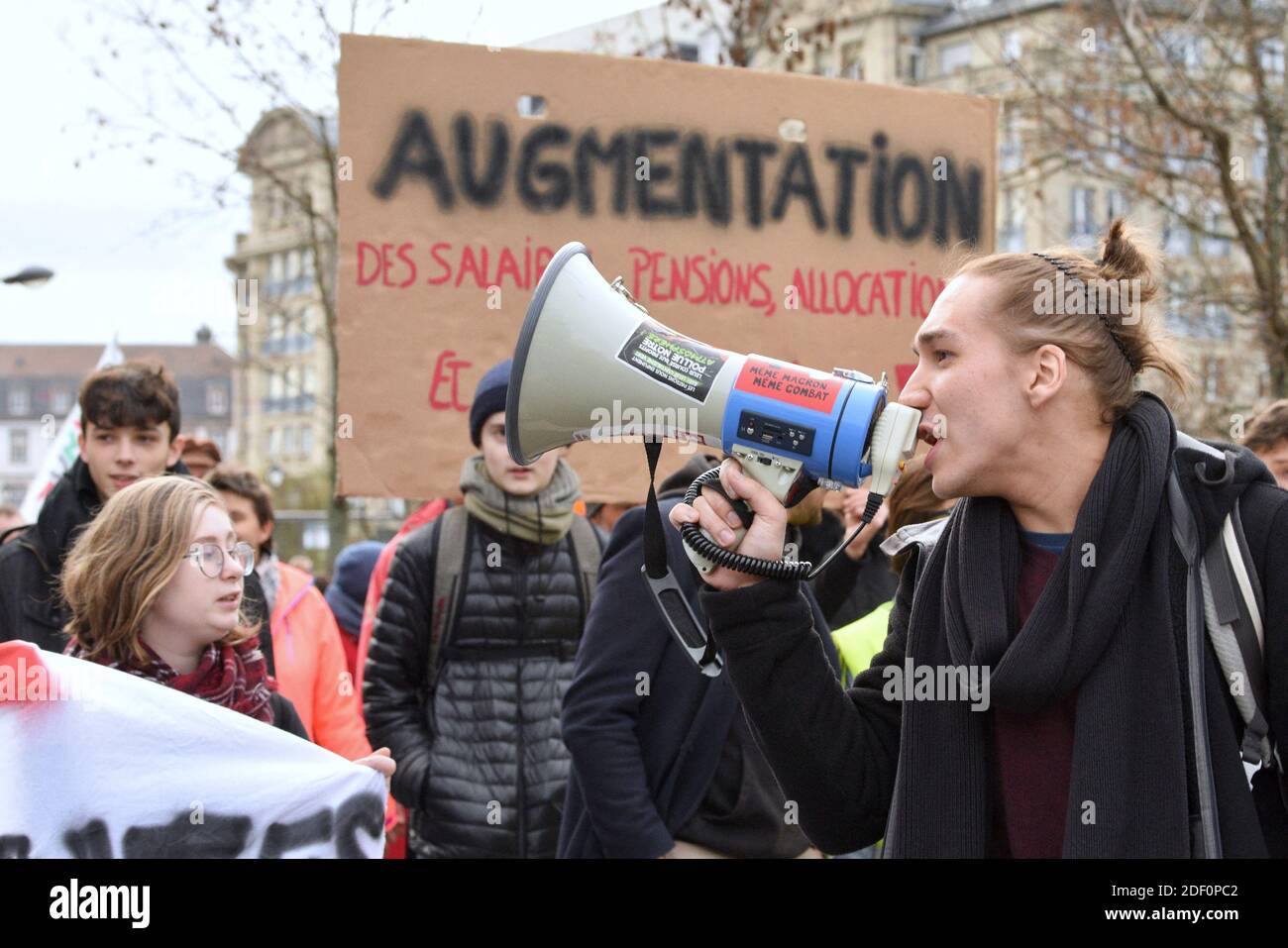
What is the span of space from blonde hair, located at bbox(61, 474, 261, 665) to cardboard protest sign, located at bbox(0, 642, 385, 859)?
0.34 m

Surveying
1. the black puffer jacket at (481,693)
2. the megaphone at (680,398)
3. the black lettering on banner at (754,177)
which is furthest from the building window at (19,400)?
the megaphone at (680,398)

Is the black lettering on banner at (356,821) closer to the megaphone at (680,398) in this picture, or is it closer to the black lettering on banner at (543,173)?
the megaphone at (680,398)

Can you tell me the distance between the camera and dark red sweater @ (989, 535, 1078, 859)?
6.81ft

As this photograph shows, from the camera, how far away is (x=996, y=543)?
85.8 inches

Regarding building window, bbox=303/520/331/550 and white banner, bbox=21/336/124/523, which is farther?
building window, bbox=303/520/331/550

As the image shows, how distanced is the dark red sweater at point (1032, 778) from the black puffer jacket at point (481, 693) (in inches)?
78.6

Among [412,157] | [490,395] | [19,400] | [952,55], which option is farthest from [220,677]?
[19,400]

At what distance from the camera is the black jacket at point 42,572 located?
11.3ft

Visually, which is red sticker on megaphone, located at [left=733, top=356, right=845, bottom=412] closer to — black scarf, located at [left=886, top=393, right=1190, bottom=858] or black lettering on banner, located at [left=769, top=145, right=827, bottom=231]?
black scarf, located at [left=886, top=393, right=1190, bottom=858]

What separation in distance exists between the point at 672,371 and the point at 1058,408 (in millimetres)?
567

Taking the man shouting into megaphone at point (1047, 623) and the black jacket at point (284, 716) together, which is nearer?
the man shouting into megaphone at point (1047, 623)

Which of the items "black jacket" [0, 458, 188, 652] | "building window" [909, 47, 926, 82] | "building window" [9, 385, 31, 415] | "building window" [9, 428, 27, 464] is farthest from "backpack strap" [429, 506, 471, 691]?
"building window" [9, 428, 27, 464]
